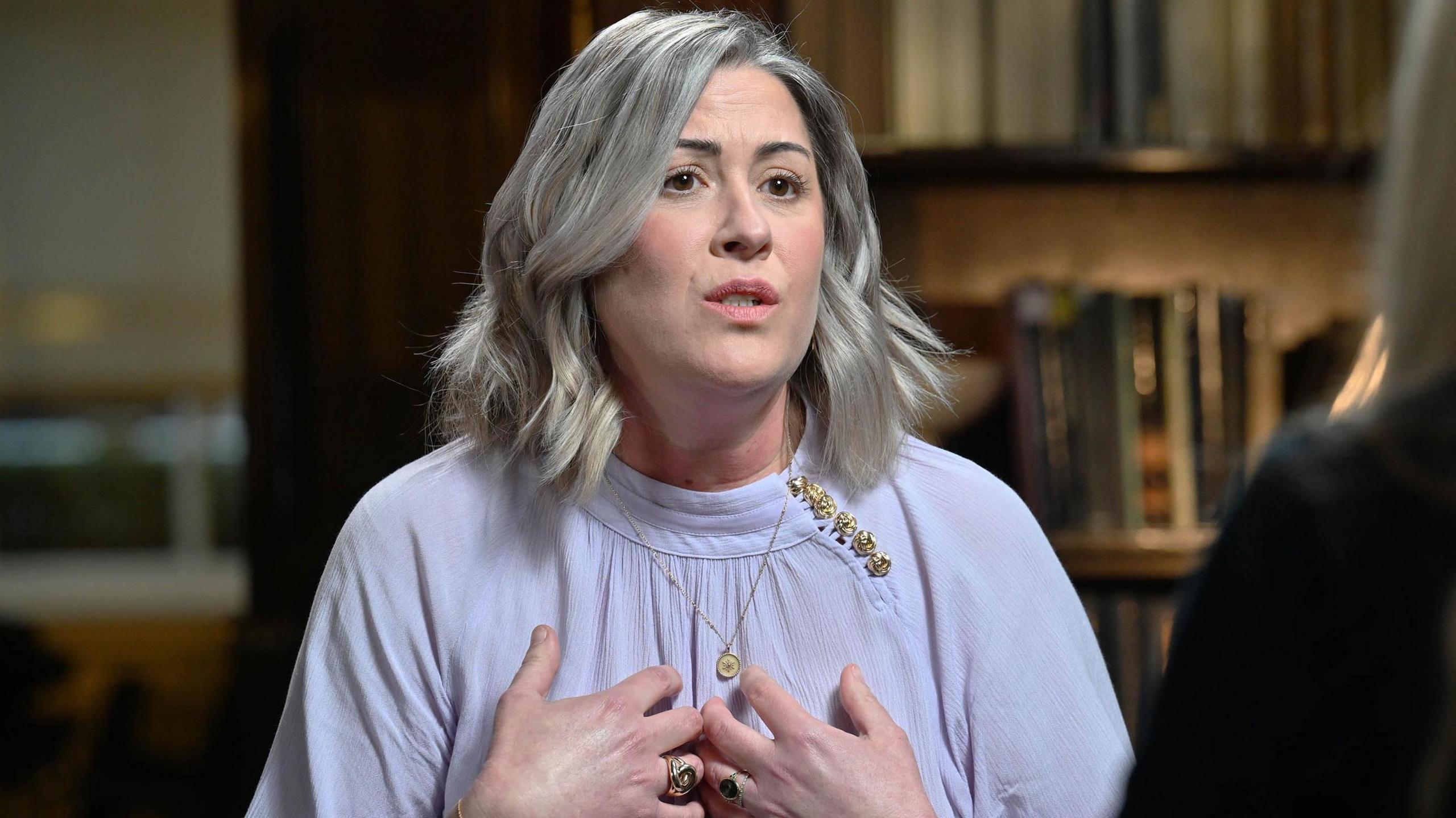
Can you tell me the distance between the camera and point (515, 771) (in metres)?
1.03

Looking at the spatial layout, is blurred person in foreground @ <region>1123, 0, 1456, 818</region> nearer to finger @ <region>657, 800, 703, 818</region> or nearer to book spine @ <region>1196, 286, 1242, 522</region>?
finger @ <region>657, 800, 703, 818</region>

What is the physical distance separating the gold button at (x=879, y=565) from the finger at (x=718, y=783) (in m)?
0.21

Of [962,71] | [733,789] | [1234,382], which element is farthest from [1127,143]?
[733,789]

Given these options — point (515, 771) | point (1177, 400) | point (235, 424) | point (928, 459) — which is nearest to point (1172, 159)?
point (1177, 400)

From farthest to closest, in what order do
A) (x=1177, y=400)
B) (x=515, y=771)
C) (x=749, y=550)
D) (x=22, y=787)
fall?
(x=22, y=787), (x=1177, y=400), (x=749, y=550), (x=515, y=771)

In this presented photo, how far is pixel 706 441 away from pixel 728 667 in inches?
7.6

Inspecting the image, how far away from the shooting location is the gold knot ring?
1073 mm

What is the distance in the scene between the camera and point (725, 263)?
3.69 ft

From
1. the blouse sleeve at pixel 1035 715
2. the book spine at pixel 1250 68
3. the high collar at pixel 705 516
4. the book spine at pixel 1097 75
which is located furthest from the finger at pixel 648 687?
the book spine at pixel 1250 68

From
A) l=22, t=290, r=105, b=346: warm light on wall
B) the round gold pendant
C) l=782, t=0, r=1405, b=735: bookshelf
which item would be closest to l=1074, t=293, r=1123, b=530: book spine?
l=782, t=0, r=1405, b=735: bookshelf

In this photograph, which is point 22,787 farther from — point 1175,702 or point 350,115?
point 1175,702

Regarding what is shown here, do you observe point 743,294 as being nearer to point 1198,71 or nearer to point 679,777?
point 679,777

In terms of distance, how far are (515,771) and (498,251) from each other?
49 centimetres

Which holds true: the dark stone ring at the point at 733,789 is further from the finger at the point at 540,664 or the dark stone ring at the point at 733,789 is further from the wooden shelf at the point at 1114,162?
the wooden shelf at the point at 1114,162
